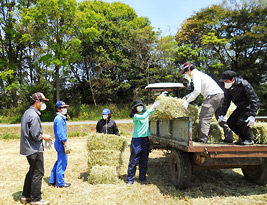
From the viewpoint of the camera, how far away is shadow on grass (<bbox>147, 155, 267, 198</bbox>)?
4302mm

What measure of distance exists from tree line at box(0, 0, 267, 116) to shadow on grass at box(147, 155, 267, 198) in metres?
16.7

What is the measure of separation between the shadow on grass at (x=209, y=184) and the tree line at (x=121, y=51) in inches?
657

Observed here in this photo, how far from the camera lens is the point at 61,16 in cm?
1955

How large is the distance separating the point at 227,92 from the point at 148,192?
2485 mm

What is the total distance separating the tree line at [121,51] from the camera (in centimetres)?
2105

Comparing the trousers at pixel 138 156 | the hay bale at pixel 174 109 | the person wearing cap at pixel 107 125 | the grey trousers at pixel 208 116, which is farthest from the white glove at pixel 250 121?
the person wearing cap at pixel 107 125

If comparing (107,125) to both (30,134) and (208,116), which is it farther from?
(208,116)

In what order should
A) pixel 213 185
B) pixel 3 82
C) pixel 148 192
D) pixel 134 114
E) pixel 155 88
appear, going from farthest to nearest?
1. pixel 3 82
2. pixel 155 88
3. pixel 134 114
4. pixel 213 185
5. pixel 148 192

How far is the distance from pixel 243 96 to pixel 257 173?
5.27 ft

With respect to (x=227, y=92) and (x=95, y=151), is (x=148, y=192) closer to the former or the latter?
(x=95, y=151)

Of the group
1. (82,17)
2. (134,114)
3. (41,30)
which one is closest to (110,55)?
(82,17)

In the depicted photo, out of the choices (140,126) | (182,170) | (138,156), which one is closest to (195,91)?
(140,126)

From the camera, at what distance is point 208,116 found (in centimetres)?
441

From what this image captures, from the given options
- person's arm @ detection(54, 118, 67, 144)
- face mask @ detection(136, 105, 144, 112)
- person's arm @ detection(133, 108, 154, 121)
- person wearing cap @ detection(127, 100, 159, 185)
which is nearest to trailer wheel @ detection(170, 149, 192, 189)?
person wearing cap @ detection(127, 100, 159, 185)
